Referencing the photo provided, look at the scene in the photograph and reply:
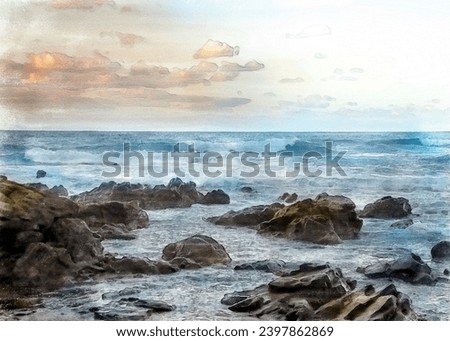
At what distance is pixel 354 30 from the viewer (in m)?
4.12

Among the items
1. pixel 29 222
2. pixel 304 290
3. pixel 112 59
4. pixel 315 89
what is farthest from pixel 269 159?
pixel 29 222

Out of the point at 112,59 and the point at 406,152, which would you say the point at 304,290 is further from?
the point at 112,59

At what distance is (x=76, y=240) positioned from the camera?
4.09m

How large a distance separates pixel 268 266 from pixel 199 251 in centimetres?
47

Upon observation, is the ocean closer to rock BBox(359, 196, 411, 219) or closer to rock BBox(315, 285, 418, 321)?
rock BBox(359, 196, 411, 219)

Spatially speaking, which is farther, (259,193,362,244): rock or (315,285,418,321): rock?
(259,193,362,244): rock

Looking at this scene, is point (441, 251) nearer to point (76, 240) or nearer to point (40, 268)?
point (76, 240)

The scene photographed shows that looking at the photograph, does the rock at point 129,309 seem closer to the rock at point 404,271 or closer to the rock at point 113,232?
the rock at point 113,232

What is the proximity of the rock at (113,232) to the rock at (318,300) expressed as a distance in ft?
2.59

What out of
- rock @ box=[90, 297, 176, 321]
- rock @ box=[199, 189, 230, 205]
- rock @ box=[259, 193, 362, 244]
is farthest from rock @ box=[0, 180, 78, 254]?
rock @ box=[259, 193, 362, 244]

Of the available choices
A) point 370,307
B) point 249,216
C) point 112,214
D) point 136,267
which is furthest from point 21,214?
point 370,307

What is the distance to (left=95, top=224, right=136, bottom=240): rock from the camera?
163 inches

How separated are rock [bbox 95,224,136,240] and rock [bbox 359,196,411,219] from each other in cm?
160
